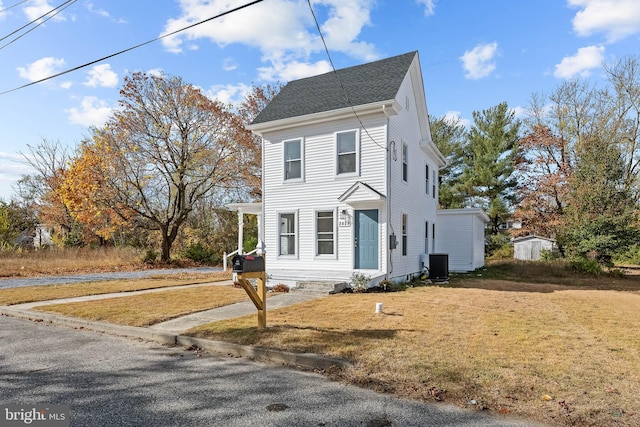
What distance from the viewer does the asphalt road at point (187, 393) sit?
3.38 m

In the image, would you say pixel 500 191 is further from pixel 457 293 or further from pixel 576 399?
pixel 576 399

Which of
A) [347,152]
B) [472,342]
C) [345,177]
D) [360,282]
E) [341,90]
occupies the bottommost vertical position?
[472,342]

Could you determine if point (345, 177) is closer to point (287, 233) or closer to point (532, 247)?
point (287, 233)

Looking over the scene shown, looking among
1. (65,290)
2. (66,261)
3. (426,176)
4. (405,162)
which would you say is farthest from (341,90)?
(66,261)

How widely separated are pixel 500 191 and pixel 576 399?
102 feet

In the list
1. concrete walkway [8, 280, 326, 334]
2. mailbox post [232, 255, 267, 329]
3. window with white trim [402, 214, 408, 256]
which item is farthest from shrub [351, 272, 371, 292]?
mailbox post [232, 255, 267, 329]

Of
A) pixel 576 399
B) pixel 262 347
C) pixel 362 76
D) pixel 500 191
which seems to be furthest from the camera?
pixel 500 191

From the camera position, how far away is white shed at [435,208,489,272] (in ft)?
60.0

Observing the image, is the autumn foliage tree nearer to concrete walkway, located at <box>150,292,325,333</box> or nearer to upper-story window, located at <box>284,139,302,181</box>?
upper-story window, located at <box>284,139,302,181</box>

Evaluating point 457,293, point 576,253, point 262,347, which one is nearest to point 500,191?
point 576,253

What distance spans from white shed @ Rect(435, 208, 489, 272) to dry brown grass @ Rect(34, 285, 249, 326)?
37.3ft

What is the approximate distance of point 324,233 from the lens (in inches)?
522

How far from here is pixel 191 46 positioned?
10109 mm

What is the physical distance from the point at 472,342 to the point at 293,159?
9.69 metres
